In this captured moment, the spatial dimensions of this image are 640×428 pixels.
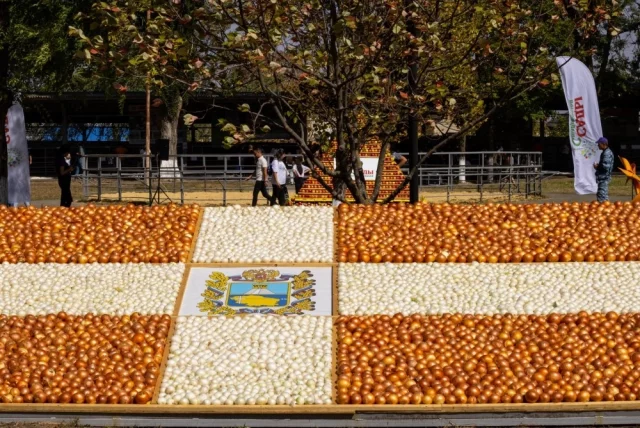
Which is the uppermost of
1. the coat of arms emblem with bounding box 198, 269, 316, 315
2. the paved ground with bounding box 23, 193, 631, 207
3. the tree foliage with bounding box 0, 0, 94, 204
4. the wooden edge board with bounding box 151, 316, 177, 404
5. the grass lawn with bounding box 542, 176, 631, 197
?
the tree foliage with bounding box 0, 0, 94, 204

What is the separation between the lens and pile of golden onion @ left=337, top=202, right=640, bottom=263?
1088 cm

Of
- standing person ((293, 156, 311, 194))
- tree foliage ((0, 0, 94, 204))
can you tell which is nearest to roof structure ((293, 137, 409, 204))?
standing person ((293, 156, 311, 194))

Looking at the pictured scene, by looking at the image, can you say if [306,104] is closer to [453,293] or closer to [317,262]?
[317,262]

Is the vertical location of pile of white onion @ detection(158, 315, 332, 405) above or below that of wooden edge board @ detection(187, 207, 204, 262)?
below

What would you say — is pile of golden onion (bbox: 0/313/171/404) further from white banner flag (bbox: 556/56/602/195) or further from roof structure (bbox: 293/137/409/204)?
white banner flag (bbox: 556/56/602/195)

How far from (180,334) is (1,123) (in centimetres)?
1180

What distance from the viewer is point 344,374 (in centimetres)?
805

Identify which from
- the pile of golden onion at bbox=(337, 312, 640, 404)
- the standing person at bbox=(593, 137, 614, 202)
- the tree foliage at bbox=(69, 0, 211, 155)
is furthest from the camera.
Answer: the standing person at bbox=(593, 137, 614, 202)

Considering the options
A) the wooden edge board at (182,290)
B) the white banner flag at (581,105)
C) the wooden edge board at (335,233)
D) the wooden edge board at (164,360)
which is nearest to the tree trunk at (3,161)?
the wooden edge board at (335,233)

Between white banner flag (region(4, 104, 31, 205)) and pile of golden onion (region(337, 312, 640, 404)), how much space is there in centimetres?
1151

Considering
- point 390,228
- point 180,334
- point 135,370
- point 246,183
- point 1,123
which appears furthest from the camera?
point 246,183

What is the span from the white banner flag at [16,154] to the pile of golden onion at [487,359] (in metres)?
11.5

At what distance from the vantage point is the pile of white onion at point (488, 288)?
30.9 ft

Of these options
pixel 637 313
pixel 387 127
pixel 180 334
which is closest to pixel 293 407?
pixel 180 334
